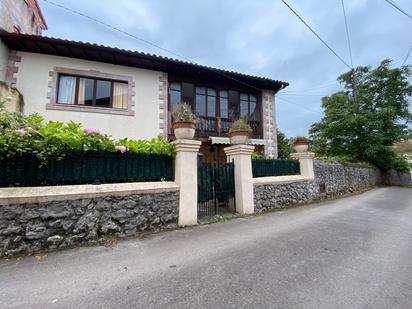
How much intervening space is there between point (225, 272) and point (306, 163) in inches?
298

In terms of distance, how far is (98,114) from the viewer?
932 cm

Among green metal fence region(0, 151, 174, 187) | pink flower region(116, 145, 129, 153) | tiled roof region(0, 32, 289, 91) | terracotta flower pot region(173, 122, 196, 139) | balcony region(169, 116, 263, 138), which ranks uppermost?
tiled roof region(0, 32, 289, 91)

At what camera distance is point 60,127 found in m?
4.58

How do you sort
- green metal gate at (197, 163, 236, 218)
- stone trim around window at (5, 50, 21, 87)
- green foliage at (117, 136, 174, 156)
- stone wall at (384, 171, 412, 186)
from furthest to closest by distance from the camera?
1. stone wall at (384, 171, 412, 186)
2. stone trim around window at (5, 50, 21, 87)
3. green metal gate at (197, 163, 236, 218)
4. green foliage at (117, 136, 174, 156)

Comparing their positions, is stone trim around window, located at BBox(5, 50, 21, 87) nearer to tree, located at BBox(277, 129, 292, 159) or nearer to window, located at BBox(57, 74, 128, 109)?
window, located at BBox(57, 74, 128, 109)

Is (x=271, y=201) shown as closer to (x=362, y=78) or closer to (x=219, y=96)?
(x=219, y=96)

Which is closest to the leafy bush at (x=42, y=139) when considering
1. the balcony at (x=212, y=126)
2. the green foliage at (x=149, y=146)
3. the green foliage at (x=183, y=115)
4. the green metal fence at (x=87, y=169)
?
the green metal fence at (x=87, y=169)

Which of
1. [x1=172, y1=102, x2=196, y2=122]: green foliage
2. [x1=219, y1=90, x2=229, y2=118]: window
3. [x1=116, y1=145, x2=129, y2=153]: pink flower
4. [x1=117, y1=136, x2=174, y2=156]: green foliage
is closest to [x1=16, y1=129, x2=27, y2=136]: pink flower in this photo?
[x1=116, y1=145, x2=129, y2=153]: pink flower

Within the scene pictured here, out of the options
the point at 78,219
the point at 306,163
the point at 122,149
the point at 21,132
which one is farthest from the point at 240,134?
the point at 21,132

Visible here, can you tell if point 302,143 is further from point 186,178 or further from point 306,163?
point 186,178

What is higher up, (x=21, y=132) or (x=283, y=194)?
(x=21, y=132)

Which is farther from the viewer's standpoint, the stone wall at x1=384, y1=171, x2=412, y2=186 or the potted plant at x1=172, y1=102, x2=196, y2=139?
the stone wall at x1=384, y1=171, x2=412, y2=186

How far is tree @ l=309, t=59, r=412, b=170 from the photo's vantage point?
1622 cm

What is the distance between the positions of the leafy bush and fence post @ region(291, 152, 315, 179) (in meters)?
7.40
